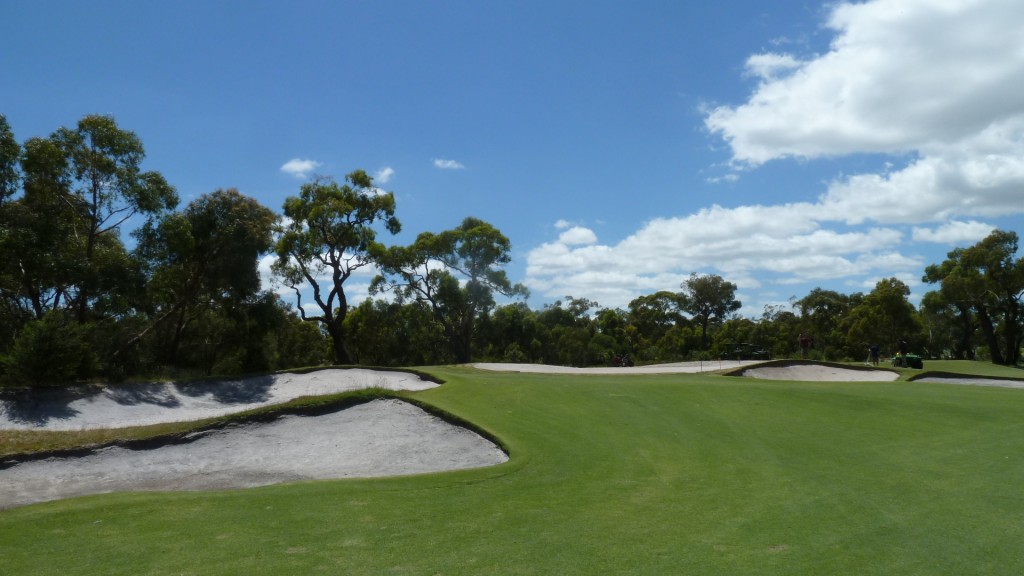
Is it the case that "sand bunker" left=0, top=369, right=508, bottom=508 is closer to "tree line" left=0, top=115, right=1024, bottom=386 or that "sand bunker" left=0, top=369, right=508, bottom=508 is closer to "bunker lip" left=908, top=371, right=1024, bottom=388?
"tree line" left=0, top=115, right=1024, bottom=386

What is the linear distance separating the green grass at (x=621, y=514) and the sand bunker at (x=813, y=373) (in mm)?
14639

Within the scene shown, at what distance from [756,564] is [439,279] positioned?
51.0 metres

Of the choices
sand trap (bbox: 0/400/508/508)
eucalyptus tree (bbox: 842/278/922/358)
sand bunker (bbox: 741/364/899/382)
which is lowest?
sand trap (bbox: 0/400/508/508)

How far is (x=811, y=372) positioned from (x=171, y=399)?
85.9 feet

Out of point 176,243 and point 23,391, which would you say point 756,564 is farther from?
point 176,243

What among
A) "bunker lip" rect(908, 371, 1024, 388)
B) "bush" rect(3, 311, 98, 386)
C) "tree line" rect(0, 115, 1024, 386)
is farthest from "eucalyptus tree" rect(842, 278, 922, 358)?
"bush" rect(3, 311, 98, 386)

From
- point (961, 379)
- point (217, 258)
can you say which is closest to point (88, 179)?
point (217, 258)

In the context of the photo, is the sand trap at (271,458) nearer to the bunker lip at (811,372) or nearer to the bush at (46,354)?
the bush at (46,354)

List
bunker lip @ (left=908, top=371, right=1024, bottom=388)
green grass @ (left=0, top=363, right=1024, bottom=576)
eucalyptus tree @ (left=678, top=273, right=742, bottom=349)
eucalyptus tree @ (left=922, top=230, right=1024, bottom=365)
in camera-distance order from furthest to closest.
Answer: eucalyptus tree @ (left=678, top=273, right=742, bottom=349)
eucalyptus tree @ (left=922, top=230, right=1024, bottom=365)
bunker lip @ (left=908, top=371, right=1024, bottom=388)
green grass @ (left=0, top=363, right=1024, bottom=576)

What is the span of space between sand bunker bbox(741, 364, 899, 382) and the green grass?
14.6 m

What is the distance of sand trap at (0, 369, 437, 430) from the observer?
66.0 feet

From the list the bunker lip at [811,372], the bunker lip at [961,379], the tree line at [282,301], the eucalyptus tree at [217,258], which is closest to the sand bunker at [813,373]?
the bunker lip at [811,372]

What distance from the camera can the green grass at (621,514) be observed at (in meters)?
7.00

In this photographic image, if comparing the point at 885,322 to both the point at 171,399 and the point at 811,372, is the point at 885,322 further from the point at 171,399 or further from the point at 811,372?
the point at 171,399
